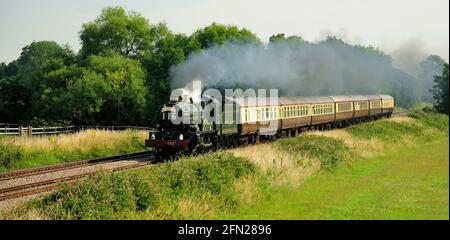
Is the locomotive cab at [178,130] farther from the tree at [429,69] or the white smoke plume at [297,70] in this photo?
the tree at [429,69]

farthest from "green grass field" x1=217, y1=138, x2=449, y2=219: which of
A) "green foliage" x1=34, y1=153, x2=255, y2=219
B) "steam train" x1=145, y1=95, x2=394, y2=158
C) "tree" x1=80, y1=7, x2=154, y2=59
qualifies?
"tree" x1=80, y1=7, x2=154, y2=59

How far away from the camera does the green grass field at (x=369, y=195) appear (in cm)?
1562

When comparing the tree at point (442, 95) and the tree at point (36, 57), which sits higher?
the tree at point (36, 57)

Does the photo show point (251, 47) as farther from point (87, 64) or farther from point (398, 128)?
point (87, 64)

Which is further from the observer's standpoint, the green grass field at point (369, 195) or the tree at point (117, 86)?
the tree at point (117, 86)

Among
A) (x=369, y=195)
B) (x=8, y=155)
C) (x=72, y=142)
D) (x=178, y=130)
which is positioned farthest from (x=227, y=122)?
(x=369, y=195)

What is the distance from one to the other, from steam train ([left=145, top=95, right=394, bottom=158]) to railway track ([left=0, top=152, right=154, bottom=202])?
157 cm

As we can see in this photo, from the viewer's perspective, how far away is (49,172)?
2277 cm

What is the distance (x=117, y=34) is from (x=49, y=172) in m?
37.8

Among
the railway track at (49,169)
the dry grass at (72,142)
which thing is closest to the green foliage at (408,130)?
the dry grass at (72,142)

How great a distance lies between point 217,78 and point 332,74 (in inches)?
1254

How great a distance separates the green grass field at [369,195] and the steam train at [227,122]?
21.5ft

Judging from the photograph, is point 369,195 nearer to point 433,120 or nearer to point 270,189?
point 270,189

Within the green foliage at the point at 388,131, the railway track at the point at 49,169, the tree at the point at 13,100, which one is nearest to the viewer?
the railway track at the point at 49,169
